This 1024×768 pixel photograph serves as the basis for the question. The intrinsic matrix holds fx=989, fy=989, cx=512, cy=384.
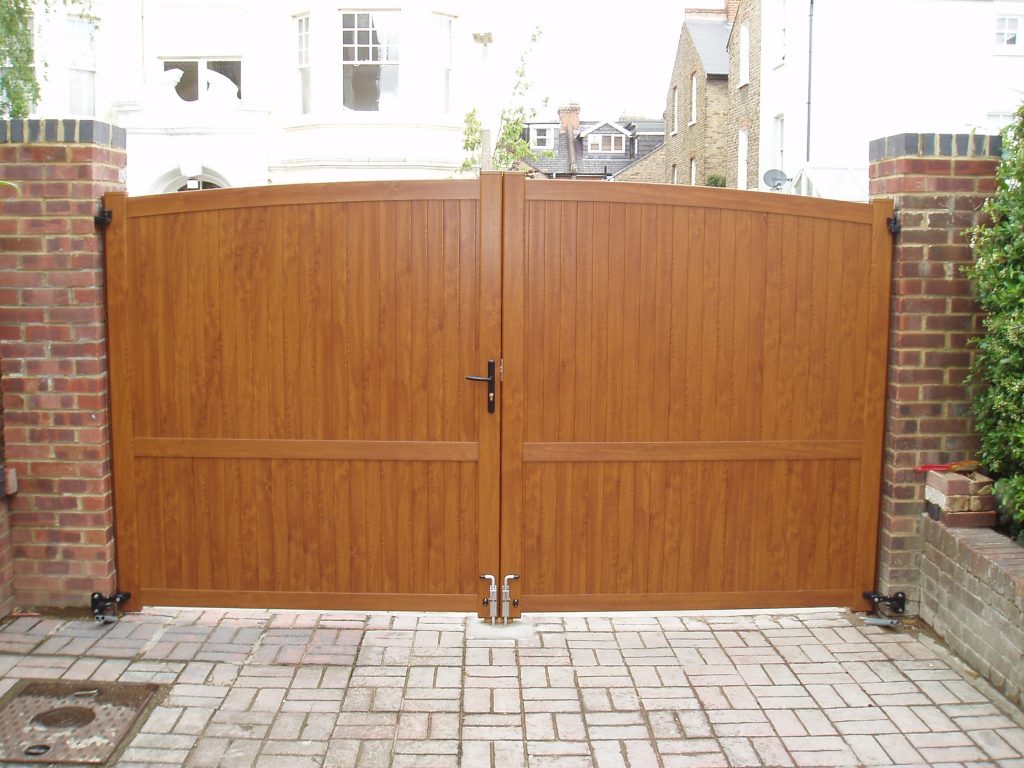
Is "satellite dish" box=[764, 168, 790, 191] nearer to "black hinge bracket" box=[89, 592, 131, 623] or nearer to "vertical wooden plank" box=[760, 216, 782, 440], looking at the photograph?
"vertical wooden plank" box=[760, 216, 782, 440]

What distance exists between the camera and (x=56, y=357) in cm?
489

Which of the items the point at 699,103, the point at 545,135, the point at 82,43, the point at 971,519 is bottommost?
the point at 971,519

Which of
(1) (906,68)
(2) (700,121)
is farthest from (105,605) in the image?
(2) (700,121)

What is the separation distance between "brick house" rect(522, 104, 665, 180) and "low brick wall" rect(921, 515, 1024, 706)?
41.4 meters

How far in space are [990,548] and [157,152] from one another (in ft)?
50.4

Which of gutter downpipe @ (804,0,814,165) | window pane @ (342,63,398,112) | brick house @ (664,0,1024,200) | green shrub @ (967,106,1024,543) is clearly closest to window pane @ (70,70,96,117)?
window pane @ (342,63,398,112)

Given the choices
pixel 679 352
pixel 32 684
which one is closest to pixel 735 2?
pixel 679 352

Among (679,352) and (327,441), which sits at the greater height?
(679,352)

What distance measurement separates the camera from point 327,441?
4.98 metres

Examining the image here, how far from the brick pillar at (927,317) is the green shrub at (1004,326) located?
0.37 feet

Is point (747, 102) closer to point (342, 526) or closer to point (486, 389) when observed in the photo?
point (486, 389)

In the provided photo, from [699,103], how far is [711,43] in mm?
2092

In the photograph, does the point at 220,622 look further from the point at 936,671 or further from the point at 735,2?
the point at 735,2

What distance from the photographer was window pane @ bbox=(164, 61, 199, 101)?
57.7ft
